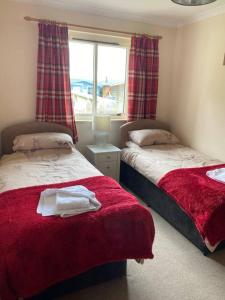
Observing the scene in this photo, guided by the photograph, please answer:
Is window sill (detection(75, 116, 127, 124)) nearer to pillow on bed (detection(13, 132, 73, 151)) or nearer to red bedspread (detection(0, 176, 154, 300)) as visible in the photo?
pillow on bed (detection(13, 132, 73, 151))

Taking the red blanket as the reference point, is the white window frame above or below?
above

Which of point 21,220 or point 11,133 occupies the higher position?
point 11,133

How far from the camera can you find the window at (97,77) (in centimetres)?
342

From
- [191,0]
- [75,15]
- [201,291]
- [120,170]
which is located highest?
[75,15]

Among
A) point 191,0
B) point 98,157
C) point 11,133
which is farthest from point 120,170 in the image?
point 191,0

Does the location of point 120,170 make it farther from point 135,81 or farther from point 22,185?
point 22,185

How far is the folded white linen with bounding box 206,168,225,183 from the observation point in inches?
95.8

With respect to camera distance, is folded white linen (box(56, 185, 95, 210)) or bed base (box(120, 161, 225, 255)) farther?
bed base (box(120, 161, 225, 255))

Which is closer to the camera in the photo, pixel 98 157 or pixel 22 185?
pixel 22 185

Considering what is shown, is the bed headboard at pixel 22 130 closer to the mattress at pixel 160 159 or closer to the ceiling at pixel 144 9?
the mattress at pixel 160 159

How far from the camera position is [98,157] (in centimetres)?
326

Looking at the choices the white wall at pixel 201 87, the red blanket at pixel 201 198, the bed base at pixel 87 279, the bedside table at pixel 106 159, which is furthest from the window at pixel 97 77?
the bed base at pixel 87 279

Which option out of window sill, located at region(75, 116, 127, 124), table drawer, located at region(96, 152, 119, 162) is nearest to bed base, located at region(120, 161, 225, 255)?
table drawer, located at region(96, 152, 119, 162)

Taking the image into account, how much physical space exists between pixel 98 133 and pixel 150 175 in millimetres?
1097
